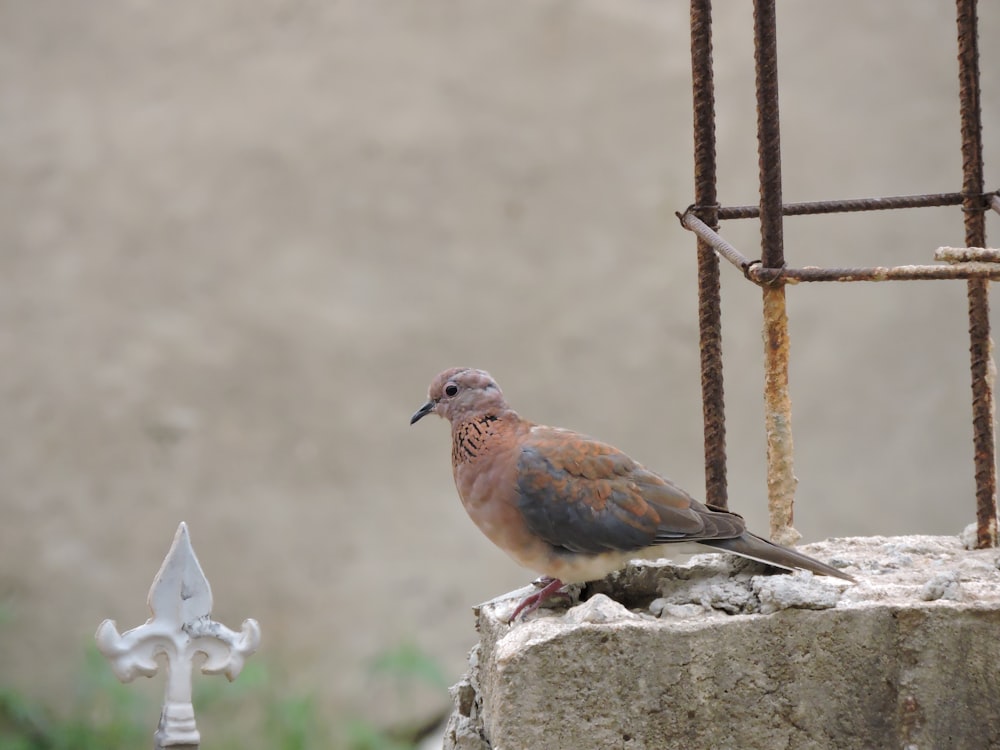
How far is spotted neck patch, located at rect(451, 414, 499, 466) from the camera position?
2014mm

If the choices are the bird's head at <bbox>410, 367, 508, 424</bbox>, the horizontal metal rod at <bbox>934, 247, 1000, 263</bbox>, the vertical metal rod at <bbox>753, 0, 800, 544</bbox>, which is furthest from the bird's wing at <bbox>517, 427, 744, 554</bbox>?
the horizontal metal rod at <bbox>934, 247, 1000, 263</bbox>

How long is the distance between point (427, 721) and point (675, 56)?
3.01 meters

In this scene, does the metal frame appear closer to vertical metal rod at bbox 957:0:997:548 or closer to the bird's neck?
vertical metal rod at bbox 957:0:997:548

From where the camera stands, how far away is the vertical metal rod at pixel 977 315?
2.28m

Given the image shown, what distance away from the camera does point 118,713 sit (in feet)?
15.6

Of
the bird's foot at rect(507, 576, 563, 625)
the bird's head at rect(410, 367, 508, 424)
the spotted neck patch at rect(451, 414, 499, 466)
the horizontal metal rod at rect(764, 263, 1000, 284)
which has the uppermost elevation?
the horizontal metal rod at rect(764, 263, 1000, 284)

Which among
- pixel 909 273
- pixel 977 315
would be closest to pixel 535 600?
pixel 909 273

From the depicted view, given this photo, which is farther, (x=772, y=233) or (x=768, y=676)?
(x=772, y=233)

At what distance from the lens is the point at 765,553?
1924 mm

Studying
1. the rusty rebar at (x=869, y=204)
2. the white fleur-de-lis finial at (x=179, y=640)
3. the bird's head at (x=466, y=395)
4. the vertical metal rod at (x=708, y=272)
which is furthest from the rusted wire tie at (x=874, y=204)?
the white fleur-de-lis finial at (x=179, y=640)

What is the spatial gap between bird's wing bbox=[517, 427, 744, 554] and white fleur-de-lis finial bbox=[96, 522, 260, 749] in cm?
60

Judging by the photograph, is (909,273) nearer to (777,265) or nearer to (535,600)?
(777,265)

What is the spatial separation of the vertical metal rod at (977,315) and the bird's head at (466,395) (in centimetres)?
91

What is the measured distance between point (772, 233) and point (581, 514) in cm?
59
